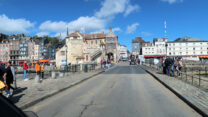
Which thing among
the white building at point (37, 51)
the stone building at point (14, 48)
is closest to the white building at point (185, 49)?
the white building at point (37, 51)

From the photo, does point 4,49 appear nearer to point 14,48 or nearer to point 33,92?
point 14,48

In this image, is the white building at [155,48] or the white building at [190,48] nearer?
the white building at [190,48]

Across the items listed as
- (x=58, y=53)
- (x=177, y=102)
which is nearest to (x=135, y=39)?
(x=58, y=53)

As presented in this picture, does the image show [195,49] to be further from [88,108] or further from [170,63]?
[88,108]

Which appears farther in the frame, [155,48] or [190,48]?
[155,48]

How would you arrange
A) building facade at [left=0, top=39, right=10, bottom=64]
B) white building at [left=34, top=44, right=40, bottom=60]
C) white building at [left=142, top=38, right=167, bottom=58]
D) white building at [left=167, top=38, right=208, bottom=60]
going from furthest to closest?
white building at [left=34, top=44, right=40, bottom=60] → white building at [left=142, top=38, right=167, bottom=58] → building facade at [left=0, top=39, right=10, bottom=64] → white building at [left=167, top=38, right=208, bottom=60]

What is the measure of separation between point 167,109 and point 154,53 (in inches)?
3670

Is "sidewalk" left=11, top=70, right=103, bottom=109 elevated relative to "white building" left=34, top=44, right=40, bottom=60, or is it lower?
lower

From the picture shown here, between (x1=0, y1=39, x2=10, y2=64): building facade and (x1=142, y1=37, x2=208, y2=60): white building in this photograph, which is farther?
(x1=0, y1=39, x2=10, y2=64): building facade

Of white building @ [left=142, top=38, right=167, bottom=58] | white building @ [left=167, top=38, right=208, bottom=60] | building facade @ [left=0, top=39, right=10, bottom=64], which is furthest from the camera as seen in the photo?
white building @ [left=142, top=38, right=167, bottom=58]

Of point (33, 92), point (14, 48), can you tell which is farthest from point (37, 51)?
point (33, 92)

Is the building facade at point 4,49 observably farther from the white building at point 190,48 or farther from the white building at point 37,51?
the white building at point 190,48

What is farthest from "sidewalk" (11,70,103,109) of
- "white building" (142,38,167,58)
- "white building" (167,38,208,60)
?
"white building" (167,38,208,60)

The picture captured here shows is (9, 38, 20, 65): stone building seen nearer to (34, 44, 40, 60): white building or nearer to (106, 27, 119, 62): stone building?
(34, 44, 40, 60): white building
